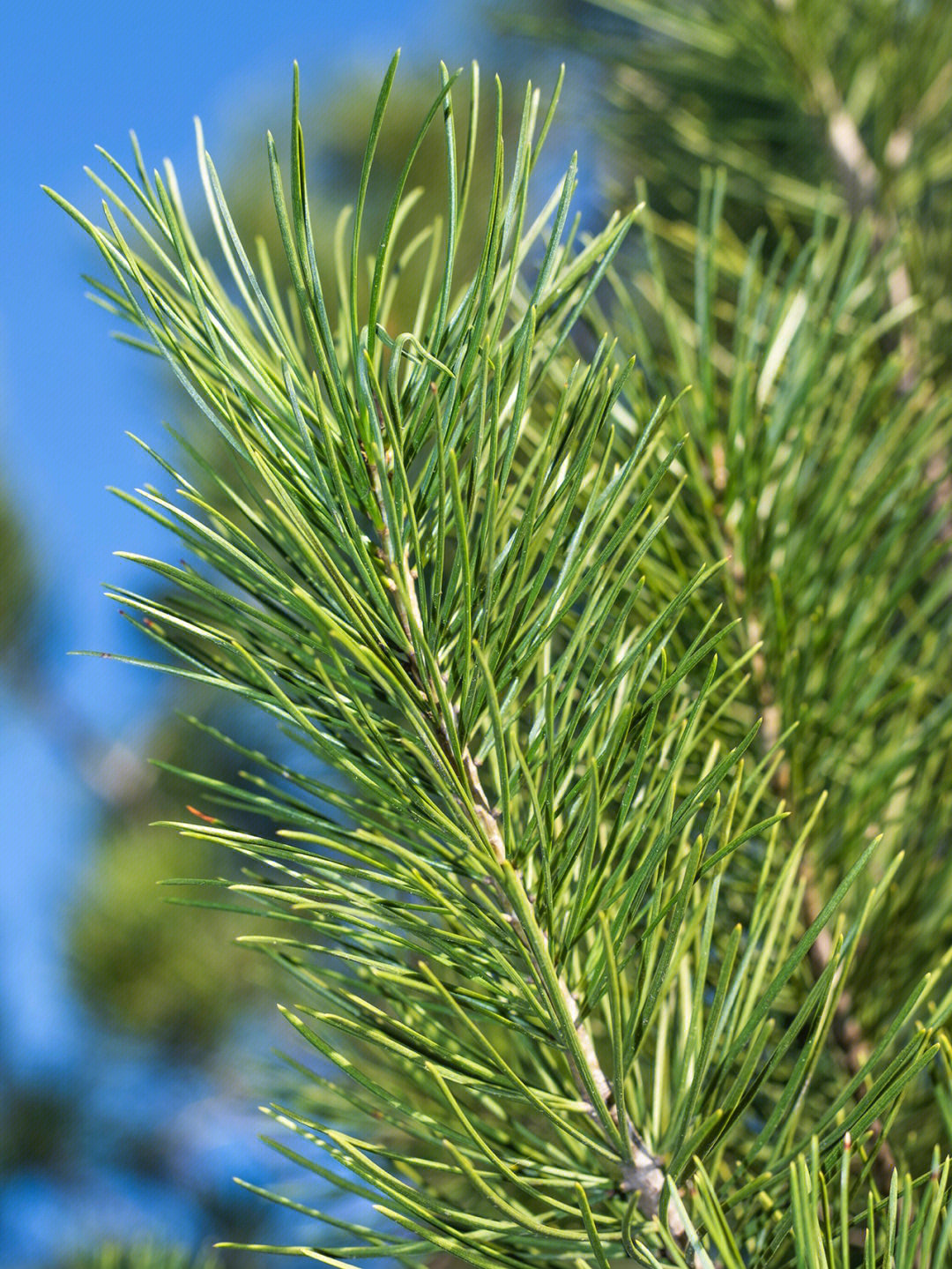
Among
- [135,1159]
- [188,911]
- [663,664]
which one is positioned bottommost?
[135,1159]

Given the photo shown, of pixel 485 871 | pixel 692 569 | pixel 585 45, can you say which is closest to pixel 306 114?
pixel 585 45

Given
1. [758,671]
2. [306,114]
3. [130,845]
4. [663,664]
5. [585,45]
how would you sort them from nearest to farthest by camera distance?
[663,664] < [758,671] < [585,45] < [130,845] < [306,114]

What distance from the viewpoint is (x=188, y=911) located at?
3.95 ft

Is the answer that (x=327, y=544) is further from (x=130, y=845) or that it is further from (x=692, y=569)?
(x=130, y=845)

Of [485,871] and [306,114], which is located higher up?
[306,114]

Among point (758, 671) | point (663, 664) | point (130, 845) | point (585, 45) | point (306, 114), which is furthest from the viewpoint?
point (306, 114)

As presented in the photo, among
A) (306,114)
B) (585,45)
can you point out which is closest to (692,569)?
(585,45)

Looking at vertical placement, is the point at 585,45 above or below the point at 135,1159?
above

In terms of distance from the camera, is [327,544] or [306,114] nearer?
[327,544]

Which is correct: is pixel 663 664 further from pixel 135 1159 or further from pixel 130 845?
pixel 135 1159

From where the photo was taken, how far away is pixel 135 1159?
1.30 m

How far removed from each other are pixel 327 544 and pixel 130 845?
1.07m

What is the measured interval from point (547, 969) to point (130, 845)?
3.58 feet

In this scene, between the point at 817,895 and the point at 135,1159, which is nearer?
the point at 817,895
